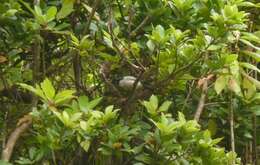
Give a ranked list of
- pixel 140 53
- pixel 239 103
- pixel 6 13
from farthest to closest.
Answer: pixel 239 103 → pixel 140 53 → pixel 6 13

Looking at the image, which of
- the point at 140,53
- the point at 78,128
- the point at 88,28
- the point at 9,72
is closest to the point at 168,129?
the point at 78,128

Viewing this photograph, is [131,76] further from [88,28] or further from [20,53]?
[20,53]

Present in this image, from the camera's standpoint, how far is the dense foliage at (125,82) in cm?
134

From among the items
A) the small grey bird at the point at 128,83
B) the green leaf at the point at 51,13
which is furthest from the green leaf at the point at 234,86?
the green leaf at the point at 51,13

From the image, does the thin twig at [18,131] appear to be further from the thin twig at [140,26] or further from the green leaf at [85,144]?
the thin twig at [140,26]

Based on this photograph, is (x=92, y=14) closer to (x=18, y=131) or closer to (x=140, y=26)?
(x=140, y=26)

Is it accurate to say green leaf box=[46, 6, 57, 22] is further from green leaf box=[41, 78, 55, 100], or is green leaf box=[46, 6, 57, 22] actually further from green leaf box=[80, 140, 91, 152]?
green leaf box=[80, 140, 91, 152]

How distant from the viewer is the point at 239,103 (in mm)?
1781

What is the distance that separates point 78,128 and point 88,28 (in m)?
0.39

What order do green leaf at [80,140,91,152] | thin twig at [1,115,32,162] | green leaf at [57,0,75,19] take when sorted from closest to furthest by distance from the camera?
green leaf at [80,140,91,152]
thin twig at [1,115,32,162]
green leaf at [57,0,75,19]

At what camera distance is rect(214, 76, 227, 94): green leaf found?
1551 mm

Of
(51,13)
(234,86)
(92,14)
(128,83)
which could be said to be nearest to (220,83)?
(234,86)

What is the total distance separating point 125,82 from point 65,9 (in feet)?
0.87

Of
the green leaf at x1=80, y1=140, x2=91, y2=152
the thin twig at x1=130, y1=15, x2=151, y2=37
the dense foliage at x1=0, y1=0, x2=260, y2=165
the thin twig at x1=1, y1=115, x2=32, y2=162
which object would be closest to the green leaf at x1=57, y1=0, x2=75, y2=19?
the dense foliage at x1=0, y1=0, x2=260, y2=165
